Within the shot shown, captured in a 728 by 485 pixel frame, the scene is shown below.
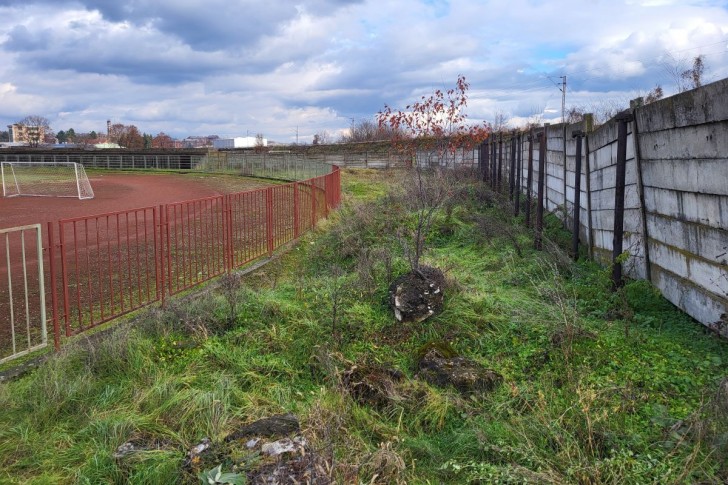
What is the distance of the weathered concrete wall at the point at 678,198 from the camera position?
434cm

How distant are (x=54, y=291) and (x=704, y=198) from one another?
592 cm

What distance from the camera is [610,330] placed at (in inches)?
195

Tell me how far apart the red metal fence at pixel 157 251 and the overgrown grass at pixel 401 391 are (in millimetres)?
1198

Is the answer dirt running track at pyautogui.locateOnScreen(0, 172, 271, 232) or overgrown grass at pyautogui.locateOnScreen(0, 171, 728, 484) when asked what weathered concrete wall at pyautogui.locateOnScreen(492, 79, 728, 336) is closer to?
overgrown grass at pyautogui.locateOnScreen(0, 171, 728, 484)

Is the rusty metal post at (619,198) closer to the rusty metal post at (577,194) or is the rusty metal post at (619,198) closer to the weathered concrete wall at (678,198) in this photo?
the weathered concrete wall at (678,198)

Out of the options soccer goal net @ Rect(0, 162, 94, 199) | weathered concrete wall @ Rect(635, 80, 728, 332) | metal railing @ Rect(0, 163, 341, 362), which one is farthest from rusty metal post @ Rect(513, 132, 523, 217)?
soccer goal net @ Rect(0, 162, 94, 199)

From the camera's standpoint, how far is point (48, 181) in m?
26.7

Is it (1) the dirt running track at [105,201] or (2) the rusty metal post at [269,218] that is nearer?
(2) the rusty metal post at [269,218]

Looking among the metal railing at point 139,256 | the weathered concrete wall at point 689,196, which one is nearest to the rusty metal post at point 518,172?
the metal railing at point 139,256

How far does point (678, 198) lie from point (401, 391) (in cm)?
289

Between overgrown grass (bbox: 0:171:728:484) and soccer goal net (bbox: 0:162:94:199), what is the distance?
67.6ft

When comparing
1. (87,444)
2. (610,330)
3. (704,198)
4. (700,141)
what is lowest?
(87,444)

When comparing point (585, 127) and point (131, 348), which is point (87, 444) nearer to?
point (131, 348)

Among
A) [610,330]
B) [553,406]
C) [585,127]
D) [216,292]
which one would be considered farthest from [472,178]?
[553,406]
